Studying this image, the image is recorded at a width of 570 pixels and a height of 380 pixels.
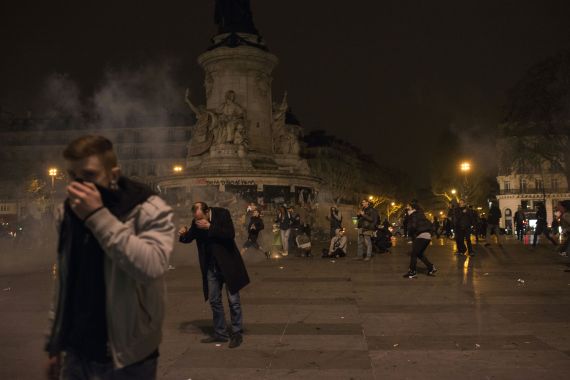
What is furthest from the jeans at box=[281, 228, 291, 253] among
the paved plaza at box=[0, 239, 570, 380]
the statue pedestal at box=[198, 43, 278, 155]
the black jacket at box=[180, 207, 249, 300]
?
the black jacket at box=[180, 207, 249, 300]

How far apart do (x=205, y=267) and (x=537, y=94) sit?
961 inches

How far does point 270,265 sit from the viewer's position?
1714 centimetres

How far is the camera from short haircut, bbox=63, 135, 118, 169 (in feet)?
10.00

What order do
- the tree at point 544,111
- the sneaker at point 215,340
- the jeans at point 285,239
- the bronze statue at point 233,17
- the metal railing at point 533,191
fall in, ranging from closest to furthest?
the sneaker at point 215,340 < the jeans at point 285,239 < the tree at point 544,111 < the bronze statue at point 233,17 < the metal railing at point 533,191

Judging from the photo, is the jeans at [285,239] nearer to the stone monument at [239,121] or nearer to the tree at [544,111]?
the stone monument at [239,121]

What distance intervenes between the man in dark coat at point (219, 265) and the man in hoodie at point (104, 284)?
4054 mm

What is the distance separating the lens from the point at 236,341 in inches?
276

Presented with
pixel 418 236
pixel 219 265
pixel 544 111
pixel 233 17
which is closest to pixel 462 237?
pixel 418 236

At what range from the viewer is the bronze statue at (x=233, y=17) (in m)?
31.5

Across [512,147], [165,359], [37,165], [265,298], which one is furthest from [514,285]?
[37,165]

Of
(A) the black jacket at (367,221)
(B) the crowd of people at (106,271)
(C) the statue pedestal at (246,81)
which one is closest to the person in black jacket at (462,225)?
(A) the black jacket at (367,221)

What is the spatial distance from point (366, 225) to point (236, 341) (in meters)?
11.4

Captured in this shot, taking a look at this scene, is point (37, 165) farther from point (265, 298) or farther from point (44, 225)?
point (265, 298)

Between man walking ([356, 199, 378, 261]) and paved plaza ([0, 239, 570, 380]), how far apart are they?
4.27m
